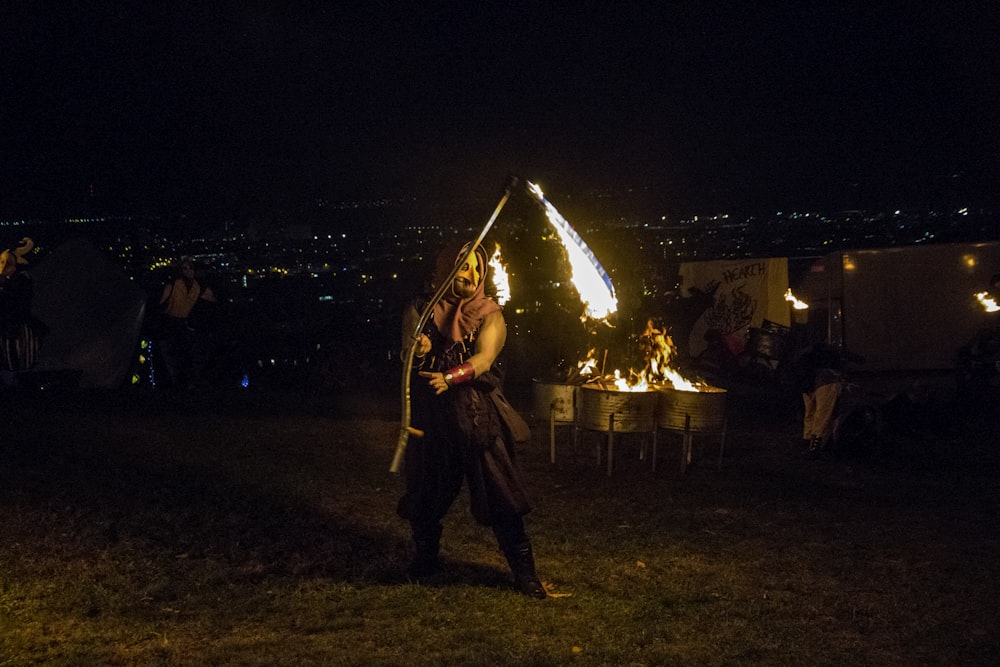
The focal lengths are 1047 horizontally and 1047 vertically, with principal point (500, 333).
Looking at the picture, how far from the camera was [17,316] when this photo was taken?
1568 cm

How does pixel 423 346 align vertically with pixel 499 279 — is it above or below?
below

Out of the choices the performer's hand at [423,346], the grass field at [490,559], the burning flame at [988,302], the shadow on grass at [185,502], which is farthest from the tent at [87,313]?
the burning flame at [988,302]

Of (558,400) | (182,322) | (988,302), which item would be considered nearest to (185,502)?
(558,400)

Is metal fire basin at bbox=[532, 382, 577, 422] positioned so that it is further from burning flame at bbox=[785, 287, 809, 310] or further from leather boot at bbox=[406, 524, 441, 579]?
burning flame at bbox=[785, 287, 809, 310]

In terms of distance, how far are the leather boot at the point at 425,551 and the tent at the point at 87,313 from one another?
39.8 ft

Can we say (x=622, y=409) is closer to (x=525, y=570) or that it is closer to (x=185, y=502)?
(x=525, y=570)

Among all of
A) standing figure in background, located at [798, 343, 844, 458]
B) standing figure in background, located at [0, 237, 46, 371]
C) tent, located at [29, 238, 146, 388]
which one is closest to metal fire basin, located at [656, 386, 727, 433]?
standing figure in background, located at [798, 343, 844, 458]

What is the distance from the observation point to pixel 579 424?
10.3m

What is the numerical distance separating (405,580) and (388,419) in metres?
7.48

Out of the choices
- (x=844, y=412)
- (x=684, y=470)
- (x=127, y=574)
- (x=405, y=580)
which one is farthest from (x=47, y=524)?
(x=844, y=412)

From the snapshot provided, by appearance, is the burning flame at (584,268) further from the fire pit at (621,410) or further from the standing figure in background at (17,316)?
the standing figure in background at (17,316)

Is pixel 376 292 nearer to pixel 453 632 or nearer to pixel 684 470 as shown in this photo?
pixel 684 470

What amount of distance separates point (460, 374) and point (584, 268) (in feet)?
4.73

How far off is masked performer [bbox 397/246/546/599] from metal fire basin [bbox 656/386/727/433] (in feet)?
12.5
